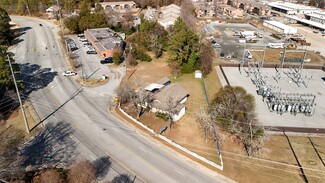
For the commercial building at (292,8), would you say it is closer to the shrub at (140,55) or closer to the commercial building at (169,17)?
the commercial building at (169,17)

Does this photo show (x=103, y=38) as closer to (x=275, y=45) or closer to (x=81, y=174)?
(x=275, y=45)

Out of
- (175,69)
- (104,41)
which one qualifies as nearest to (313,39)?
(175,69)

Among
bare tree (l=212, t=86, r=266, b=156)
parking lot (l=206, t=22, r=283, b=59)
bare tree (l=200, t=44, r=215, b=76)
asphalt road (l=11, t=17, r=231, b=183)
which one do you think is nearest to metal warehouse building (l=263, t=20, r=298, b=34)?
parking lot (l=206, t=22, r=283, b=59)

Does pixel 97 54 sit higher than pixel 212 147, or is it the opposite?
pixel 97 54

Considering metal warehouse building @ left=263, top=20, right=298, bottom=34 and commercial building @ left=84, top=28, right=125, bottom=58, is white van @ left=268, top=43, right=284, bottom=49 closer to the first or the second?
metal warehouse building @ left=263, top=20, right=298, bottom=34

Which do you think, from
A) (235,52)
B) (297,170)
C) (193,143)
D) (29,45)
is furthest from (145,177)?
(29,45)

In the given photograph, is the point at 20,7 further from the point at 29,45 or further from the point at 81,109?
the point at 81,109

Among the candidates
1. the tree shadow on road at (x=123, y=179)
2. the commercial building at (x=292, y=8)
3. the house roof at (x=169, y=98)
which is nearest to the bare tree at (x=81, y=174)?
the tree shadow on road at (x=123, y=179)
